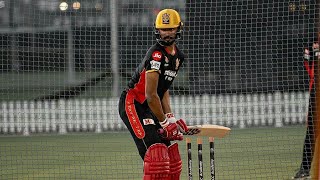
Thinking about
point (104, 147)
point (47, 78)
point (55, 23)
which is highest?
point (55, 23)

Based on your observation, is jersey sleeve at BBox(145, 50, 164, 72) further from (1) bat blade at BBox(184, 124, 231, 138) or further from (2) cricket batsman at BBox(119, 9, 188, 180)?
(1) bat blade at BBox(184, 124, 231, 138)

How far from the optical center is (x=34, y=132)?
14805 millimetres

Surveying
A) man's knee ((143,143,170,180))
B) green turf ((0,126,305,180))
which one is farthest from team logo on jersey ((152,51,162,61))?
green turf ((0,126,305,180))

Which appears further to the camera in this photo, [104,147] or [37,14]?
[37,14]

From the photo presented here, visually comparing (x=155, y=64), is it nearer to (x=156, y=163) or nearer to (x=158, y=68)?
(x=158, y=68)

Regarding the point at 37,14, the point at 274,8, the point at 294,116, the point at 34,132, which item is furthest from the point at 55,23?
the point at 294,116

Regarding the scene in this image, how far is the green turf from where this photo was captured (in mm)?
9742

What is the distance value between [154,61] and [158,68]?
0.23ft

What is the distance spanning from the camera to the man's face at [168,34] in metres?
6.56

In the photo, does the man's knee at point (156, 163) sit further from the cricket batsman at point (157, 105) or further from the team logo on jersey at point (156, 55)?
the team logo on jersey at point (156, 55)

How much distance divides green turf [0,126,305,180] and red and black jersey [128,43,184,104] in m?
2.72

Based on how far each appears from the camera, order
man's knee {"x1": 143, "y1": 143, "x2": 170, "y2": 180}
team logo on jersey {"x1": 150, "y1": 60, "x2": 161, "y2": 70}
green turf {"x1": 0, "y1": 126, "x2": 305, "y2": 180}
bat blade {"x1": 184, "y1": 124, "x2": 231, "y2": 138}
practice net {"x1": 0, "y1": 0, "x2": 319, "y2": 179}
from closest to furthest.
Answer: team logo on jersey {"x1": 150, "y1": 60, "x2": 161, "y2": 70} < man's knee {"x1": 143, "y1": 143, "x2": 170, "y2": 180} < bat blade {"x1": 184, "y1": 124, "x2": 231, "y2": 138} < green turf {"x1": 0, "y1": 126, "x2": 305, "y2": 180} < practice net {"x1": 0, "y1": 0, "x2": 319, "y2": 179}

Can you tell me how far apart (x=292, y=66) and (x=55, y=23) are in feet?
13.7

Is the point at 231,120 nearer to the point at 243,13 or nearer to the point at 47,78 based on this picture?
the point at 243,13
